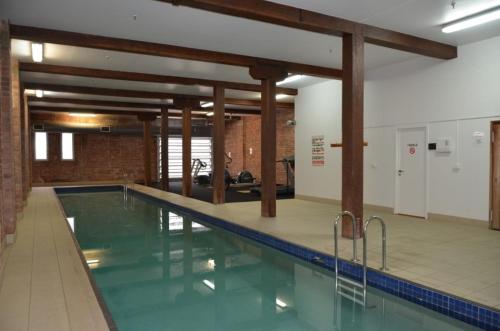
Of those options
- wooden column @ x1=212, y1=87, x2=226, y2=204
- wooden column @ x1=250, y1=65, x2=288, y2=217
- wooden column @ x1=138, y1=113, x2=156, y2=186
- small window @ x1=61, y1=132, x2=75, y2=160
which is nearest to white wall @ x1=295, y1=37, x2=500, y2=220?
wooden column @ x1=250, y1=65, x2=288, y2=217

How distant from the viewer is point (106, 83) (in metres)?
10.0

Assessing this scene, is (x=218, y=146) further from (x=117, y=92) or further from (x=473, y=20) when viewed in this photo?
(x=473, y=20)

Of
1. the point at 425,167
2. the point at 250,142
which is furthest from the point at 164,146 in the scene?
the point at 425,167

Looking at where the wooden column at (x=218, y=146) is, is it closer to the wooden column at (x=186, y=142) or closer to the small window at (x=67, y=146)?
the wooden column at (x=186, y=142)

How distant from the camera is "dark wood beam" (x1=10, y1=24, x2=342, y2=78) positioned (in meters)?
5.59

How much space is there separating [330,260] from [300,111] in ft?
22.3

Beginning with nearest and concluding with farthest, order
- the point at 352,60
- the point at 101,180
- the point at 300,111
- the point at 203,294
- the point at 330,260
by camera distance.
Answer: the point at 203,294, the point at 330,260, the point at 352,60, the point at 300,111, the point at 101,180

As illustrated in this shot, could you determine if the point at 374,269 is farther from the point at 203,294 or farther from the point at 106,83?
the point at 106,83

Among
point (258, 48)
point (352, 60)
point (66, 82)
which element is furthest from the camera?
point (66, 82)

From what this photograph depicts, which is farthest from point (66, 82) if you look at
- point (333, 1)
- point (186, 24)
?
point (333, 1)

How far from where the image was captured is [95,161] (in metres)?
Answer: 18.4

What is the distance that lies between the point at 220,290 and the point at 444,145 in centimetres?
510

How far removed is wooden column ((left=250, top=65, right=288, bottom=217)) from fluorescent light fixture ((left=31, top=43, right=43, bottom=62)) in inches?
149

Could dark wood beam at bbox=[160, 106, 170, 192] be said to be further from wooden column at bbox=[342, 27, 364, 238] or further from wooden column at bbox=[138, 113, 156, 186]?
wooden column at bbox=[342, 27, 364, 238]
